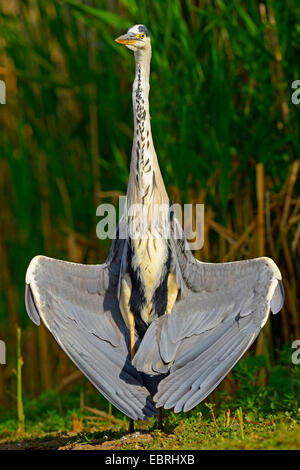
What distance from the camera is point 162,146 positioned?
4.19m

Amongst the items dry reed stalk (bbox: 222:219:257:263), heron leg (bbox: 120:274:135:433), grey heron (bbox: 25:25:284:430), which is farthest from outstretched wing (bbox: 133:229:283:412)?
dry reed stalk (bbox: 222:219:257:263)

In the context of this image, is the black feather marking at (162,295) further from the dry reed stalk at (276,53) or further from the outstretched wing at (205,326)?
the dry reed stalk at (276,53)

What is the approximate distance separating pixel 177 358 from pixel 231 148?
160 centimetres

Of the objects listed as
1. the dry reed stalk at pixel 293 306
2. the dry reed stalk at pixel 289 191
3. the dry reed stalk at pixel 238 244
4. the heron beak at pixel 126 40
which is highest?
the heron beak at pixel 126 40

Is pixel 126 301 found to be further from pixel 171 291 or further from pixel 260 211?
pixel 260 211

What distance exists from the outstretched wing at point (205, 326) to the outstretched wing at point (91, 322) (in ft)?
0.39

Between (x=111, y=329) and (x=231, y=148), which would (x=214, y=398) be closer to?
(x=111, y=329)

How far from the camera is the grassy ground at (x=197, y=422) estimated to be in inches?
111

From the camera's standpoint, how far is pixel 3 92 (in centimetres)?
504

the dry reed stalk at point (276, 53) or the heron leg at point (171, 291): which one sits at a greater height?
the dry reed stalk at point (276, 53)

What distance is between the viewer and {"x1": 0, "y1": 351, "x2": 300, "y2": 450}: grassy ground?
9.27 feet

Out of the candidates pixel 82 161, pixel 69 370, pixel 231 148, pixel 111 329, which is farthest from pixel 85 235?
pixel 111 329

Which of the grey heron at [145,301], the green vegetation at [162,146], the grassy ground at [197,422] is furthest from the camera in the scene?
the green vegetation at [162,146]

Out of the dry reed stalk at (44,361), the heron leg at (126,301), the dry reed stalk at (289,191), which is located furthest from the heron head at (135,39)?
Result: the dry reed stalk at (44,361)
